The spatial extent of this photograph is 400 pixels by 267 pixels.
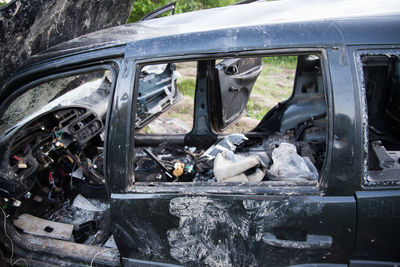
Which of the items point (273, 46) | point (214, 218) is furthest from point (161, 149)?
point (273, 46)

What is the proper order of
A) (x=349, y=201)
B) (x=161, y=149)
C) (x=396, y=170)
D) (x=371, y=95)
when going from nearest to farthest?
(x=349, y=201)
(x=396, y=170)
(x=371, y=95)
(x=161, y=149)

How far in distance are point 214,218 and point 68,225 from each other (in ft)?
4.99

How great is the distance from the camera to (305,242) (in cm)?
145

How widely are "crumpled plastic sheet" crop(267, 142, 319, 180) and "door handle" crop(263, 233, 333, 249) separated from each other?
389 mm

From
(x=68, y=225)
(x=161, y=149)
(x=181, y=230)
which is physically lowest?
(x=68, y=225)

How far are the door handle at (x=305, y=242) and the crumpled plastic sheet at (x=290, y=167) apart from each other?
1.28ft

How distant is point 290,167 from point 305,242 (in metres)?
0.58

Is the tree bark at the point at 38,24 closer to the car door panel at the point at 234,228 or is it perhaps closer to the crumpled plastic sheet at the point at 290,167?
the car door panel at the point at 234,228

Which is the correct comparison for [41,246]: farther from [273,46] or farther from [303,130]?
[303,130]

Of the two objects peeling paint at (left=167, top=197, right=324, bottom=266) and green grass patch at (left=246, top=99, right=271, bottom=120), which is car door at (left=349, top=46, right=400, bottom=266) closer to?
peeling paint at (left=167, top=197, right=324, bottom=266)

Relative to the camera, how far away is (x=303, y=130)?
275cm

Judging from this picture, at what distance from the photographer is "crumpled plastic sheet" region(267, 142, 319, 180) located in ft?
5.93

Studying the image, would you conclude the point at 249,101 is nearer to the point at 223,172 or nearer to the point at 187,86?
the point at 187,86

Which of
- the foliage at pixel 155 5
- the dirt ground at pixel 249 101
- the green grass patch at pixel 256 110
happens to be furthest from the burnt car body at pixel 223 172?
the foliage at pixel 155 5
